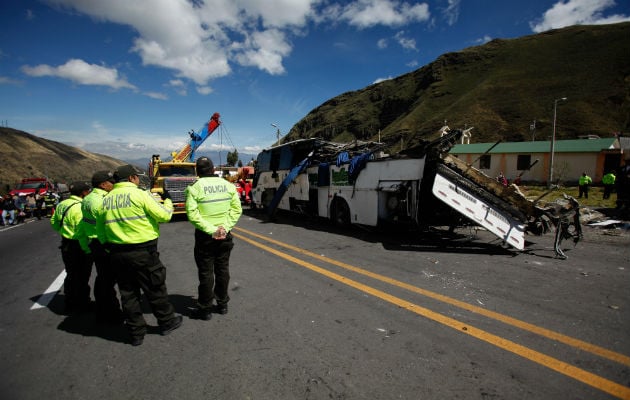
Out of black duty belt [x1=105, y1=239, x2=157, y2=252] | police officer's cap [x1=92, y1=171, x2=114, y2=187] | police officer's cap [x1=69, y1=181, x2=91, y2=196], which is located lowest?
black duty belt [x1=105, y1=239, x2=157, y2=252]

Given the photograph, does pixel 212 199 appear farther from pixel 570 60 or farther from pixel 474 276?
pixel 570 60

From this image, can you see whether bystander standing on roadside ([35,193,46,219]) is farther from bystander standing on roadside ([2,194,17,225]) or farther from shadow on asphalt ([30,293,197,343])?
shadow on asphalt ([30,293,197,343])

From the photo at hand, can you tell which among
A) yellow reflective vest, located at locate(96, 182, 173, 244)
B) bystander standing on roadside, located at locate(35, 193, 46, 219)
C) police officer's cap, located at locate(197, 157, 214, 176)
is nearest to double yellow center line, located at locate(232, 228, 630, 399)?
police officer's cap, located at locate(197, 157, 214, 176)

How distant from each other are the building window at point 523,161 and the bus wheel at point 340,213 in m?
35.9

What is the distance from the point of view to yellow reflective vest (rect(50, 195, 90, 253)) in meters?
3.70

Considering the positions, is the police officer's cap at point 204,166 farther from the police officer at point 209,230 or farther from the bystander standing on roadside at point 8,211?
the bystander standing on roadside at point 8,211

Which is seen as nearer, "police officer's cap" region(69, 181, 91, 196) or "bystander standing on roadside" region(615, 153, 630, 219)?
"police officer's cap" region(69, 181, 91, 196)

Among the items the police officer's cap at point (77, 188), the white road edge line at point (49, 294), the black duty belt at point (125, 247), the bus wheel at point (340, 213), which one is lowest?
the white road edge line at point (49, 294)


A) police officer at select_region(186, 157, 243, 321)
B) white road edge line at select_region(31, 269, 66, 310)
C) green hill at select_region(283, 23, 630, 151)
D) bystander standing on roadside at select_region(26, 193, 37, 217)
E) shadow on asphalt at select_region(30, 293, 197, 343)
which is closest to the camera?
shadow on asphalt at select_region(30, 293, 197, 343)

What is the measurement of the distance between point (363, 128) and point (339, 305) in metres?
109

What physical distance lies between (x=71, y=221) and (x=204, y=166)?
6.03 ft

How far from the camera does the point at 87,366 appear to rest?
2.73 m

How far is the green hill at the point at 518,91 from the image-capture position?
53250mm

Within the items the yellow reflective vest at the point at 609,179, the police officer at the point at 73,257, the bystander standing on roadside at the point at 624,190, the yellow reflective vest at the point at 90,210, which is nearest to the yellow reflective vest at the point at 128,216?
the yellow reflective vest at the point at 90,210
